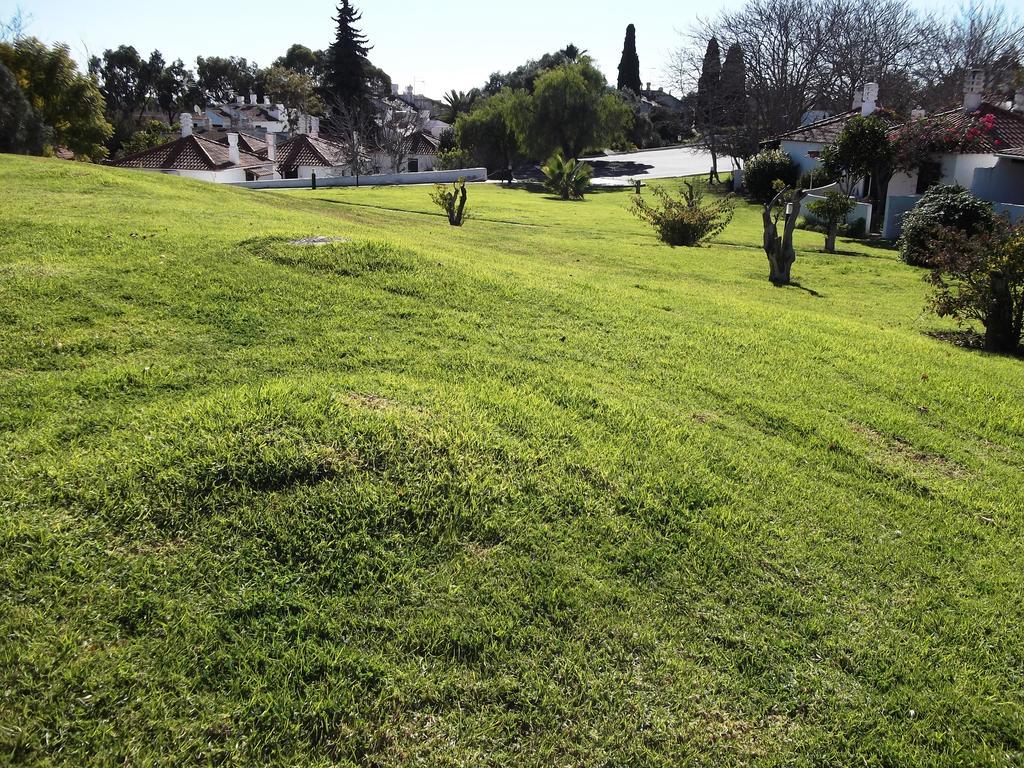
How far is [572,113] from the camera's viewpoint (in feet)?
138

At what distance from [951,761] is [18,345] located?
5.97 metres

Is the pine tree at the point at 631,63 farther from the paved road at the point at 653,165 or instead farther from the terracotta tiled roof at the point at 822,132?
the terracotta tiled roof at the point at 822,132

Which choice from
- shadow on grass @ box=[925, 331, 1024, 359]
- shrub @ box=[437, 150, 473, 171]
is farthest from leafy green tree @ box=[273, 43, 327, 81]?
shadow on grass @ box=[925, 331, 1024, 359]

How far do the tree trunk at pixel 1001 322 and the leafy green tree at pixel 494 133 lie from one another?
123 feet

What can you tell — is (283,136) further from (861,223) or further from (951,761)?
(951,761)

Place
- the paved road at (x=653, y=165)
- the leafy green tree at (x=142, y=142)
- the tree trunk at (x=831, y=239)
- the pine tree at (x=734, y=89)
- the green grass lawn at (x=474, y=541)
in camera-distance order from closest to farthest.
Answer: the green grass lawn at (x=474, y=541) < the tree trunk at (x=831, y=239) < the pine tree at (x=734, y=89) < the paved road at (x=653, y=165) < the leafy green tree at (x=142, y=142)

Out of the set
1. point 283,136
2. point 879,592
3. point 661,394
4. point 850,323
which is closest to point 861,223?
point 850,323

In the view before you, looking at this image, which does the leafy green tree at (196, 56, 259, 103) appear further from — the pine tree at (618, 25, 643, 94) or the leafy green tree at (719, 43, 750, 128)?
the leafy green tree at (719, 43, 750, 128)

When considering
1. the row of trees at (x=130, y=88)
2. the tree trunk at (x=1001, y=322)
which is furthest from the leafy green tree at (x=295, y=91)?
the tree trunk at (x=1001, y=322)

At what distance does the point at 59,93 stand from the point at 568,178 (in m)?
23.4

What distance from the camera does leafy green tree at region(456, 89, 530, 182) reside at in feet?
144

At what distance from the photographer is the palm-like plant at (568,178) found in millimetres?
34500

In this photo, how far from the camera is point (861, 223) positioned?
23656 mm

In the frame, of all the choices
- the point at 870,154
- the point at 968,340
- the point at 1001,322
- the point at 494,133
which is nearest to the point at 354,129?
the point at 494,133
